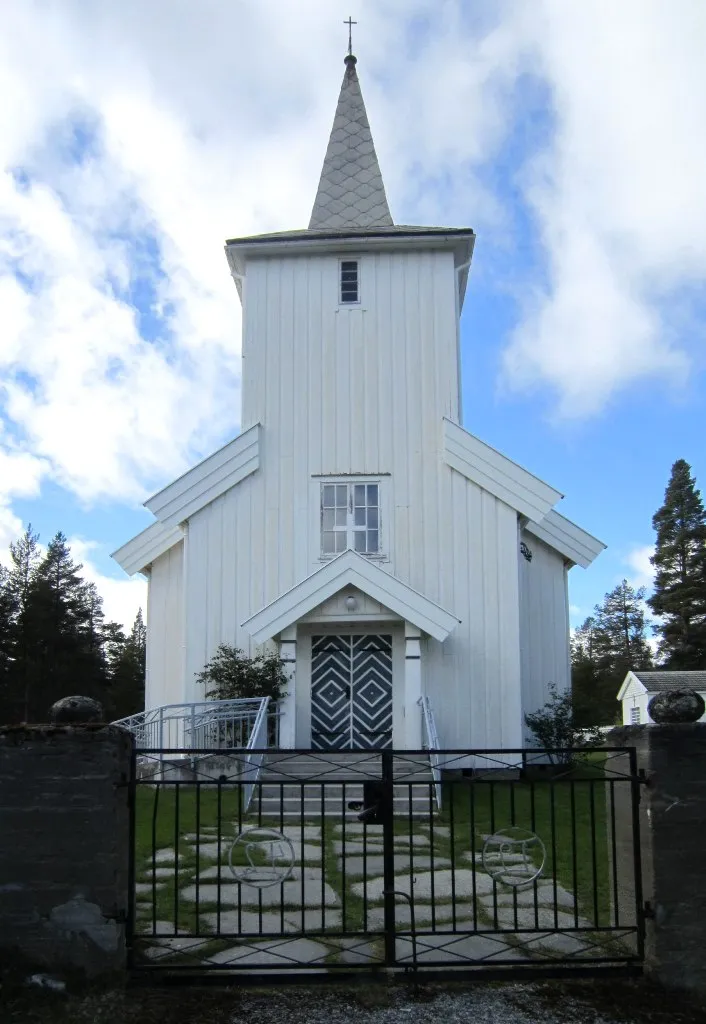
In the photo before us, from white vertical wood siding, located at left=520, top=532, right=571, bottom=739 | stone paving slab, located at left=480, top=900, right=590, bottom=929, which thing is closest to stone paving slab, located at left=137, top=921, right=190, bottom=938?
stone paving slab, located at left=480, top=900, right=590, bottom=929

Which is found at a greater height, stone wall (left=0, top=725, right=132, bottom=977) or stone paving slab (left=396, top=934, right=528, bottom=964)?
stone wall (left=0, top=725, right=132, bottom=977)

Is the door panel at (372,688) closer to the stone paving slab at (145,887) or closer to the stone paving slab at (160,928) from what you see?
the stone paving slab at (145,887)

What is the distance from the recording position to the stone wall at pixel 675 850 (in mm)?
5551

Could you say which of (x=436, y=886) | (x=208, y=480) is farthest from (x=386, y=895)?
(x=208, y=480)

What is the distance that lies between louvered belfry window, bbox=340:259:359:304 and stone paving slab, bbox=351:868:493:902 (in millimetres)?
12220

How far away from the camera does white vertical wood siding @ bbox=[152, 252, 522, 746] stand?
1633 centimetres

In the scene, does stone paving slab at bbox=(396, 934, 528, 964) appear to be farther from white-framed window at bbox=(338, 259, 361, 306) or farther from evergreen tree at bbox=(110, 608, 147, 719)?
evergreen tree at bbox=(110, 608, 147, 719)

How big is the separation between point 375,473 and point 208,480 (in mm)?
2959

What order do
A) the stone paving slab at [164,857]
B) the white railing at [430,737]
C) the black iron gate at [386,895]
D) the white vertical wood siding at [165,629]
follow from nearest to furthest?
the black iron gate at [386,895] < the stone paving slab at [164,857] < the white railing at [430,737] < the white vertical wood siding at [165,629]

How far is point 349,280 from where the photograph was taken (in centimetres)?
1822

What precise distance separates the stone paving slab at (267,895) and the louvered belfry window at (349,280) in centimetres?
1252

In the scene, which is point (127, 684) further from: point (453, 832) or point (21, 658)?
point (453, 832)

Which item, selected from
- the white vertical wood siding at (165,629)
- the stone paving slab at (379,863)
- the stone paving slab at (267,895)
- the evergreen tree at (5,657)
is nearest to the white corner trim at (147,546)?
the white vertical wood siding at (165,629)

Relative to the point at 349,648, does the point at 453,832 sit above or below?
below
